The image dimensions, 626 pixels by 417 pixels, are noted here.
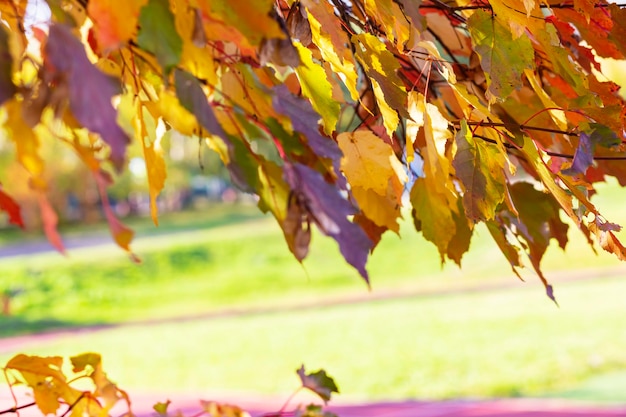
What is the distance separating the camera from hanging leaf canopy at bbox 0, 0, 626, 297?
0.36m

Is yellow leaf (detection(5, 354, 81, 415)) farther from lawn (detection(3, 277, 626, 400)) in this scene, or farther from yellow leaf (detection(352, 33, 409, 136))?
lawn (detection(3, 277, 626, 400))

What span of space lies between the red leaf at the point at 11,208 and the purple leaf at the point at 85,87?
24 centimetres

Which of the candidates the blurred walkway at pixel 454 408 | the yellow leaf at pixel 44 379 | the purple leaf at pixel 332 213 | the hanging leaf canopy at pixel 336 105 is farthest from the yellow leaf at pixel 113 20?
the blurred walkway at pixel 454 408

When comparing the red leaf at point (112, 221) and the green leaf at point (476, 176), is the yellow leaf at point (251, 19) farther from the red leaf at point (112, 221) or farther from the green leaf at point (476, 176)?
the green leaf at point (476, 176)

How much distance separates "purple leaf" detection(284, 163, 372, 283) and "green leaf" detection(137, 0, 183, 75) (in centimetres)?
9

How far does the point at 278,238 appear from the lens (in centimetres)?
1500

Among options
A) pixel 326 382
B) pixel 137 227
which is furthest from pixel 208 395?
pixel 137 227

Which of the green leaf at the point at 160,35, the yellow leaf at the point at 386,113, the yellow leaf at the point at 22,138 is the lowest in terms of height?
the yellow leaf at the point at 386,113

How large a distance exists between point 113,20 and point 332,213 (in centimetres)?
13

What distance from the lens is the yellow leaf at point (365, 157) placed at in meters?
0.60

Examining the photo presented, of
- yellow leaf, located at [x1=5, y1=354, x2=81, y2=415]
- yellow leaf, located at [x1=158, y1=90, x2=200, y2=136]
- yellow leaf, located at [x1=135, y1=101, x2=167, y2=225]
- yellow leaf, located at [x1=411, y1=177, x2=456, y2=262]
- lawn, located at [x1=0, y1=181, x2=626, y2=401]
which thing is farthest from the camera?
lawn, located at [x1=0, y1=181, x2=626, y2=401]

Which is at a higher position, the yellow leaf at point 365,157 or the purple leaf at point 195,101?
the purple leaf at point 195,101

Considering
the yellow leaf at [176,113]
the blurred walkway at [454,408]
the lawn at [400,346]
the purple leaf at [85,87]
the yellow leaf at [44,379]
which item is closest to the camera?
the purple leaf at [85,87]

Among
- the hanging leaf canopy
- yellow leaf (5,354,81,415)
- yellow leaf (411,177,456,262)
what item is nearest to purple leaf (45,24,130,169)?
the hanging leaf canopy
